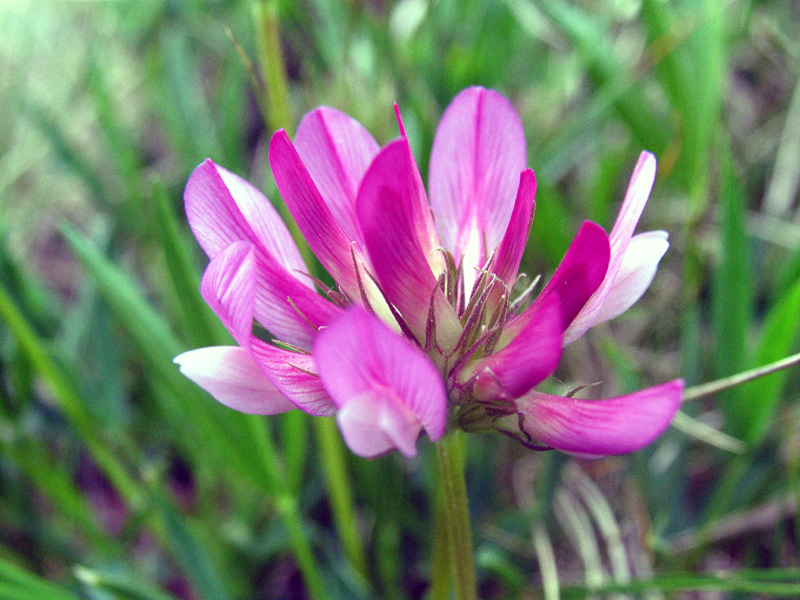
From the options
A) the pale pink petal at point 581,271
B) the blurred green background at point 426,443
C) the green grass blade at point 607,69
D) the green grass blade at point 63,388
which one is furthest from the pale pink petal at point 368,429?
the green grass blade at point 607,69

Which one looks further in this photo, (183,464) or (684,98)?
(183,464)

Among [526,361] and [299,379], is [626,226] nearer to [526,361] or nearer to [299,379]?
[526,361]

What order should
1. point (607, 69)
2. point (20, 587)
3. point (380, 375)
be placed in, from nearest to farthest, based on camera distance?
1. point (380, 375)
2. point (20, 587)
3. point (607, 69)

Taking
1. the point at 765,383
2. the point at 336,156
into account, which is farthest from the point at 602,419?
the point at 765,383

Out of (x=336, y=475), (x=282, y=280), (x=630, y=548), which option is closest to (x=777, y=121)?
(x=630, y=548)

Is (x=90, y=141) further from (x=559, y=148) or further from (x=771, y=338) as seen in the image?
(x=771, y=338)

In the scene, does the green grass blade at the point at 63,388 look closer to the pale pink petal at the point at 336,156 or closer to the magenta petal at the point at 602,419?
the pale pink petal at the point at 336,156

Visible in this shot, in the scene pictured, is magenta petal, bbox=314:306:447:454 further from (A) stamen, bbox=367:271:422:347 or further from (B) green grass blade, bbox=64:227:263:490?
(B) green grass blade, bbox=64:227:263:490
